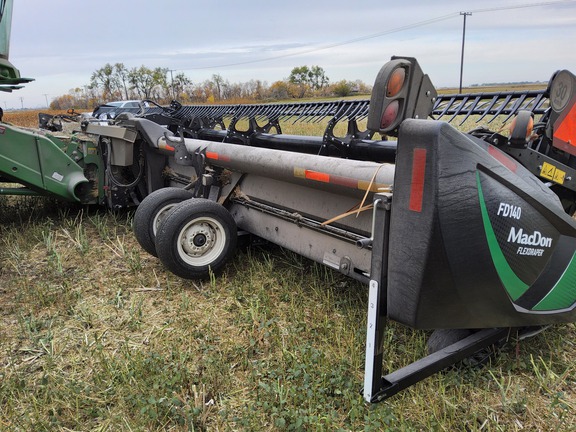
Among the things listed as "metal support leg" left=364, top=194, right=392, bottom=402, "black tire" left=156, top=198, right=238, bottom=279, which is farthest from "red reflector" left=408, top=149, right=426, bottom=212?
"black tire" left=156, top=198, right=238, bottom=279

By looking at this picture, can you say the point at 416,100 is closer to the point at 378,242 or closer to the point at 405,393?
the point at 378,242

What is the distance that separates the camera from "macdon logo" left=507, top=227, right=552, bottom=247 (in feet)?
6.31

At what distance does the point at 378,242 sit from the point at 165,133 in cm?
298

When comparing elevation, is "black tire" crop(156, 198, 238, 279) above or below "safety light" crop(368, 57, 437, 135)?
below

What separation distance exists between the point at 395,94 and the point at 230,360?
1.51m

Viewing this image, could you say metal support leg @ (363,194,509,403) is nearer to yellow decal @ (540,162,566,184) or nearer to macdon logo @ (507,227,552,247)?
macdon logo @ (507,227,552,247)

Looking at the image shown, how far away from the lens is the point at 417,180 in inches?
69.2

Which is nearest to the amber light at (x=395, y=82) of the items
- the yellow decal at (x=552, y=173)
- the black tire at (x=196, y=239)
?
the yellow decal at (x=552, y=173)

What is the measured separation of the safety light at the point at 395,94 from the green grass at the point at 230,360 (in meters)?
1.15

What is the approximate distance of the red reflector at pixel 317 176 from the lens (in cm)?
269

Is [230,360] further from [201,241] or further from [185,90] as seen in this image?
[185,90]

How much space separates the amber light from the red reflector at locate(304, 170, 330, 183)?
783 mm

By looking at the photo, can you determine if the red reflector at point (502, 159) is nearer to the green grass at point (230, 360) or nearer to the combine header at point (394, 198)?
the combine header at point (394, 198)

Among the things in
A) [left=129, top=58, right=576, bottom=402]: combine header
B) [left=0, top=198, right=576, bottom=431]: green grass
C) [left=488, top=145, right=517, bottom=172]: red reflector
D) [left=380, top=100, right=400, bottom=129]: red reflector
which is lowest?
Result: [left=0, top=198, right=576, bottom=431]: green grass
